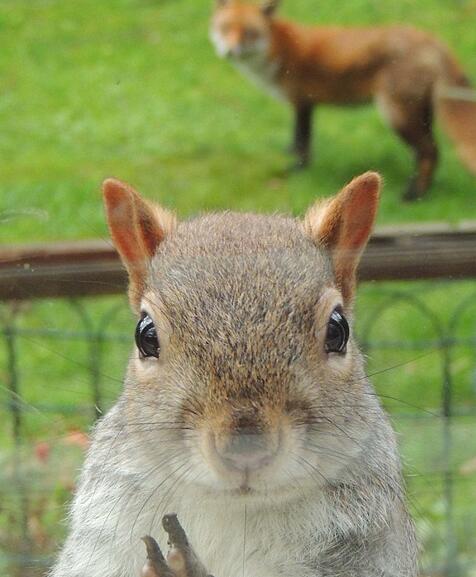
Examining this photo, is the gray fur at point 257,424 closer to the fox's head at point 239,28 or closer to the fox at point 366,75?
the fox at point 366,75

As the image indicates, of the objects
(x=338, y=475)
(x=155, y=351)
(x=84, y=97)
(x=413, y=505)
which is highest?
(x=84, y=97)

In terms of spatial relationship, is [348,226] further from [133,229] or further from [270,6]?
[270,6]

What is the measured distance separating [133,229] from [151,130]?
0.38m

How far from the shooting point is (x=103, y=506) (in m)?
0.97

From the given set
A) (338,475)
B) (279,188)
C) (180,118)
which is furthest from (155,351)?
(180,118)

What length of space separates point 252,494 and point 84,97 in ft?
1.60

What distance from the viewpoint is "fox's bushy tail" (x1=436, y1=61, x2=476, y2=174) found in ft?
3.43

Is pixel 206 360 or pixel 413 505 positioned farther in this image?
pixel 413 505

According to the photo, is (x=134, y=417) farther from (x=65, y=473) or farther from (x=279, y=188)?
(x=279, y=188)

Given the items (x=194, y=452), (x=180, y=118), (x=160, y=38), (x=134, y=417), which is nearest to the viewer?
(x=194, y=452)

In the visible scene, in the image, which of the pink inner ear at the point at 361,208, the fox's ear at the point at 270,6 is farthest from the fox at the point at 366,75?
the pink inner ear at the point at 361,208

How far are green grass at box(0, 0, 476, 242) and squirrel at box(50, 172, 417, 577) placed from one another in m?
0.12

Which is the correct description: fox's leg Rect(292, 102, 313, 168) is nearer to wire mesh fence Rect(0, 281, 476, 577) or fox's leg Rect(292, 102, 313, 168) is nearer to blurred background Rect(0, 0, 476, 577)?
blurred background Rect(0, 0, 476, 577)

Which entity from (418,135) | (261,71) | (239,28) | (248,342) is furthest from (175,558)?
(261,71)
